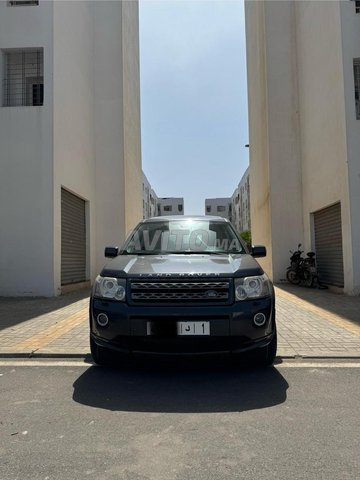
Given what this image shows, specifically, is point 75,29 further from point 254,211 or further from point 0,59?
point 254,211

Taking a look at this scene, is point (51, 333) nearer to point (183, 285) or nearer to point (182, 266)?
point (182, 266)

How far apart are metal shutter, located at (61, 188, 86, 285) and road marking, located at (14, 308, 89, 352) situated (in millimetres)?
4816

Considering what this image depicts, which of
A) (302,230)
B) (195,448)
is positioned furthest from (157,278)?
(302,230)

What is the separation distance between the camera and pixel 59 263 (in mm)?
12430

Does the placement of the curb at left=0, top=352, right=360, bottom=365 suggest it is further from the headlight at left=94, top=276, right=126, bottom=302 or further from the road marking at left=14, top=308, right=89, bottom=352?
the headlight at left=94, top=276, right=126, bottom=302

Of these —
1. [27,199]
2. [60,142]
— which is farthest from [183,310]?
[60,142]

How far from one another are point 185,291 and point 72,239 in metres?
10.6

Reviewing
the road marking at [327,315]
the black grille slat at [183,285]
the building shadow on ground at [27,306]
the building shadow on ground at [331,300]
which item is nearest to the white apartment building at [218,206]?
the building shadow on ground at [331,300]

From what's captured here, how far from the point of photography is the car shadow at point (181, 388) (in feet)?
13.1

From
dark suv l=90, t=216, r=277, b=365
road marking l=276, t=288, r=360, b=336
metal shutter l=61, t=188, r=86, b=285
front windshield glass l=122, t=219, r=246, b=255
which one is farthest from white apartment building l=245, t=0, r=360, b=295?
dark suv l=90, t=216, r=277, b=365

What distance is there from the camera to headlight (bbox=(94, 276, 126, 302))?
4.61m

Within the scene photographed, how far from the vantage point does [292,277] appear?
50.8ft

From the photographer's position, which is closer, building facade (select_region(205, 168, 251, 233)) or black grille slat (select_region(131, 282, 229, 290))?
black grille slat (select_region(131, 282, 229, 290))

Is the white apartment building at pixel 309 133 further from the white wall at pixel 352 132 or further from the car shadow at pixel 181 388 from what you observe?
the car shadow at pixel 181 388
